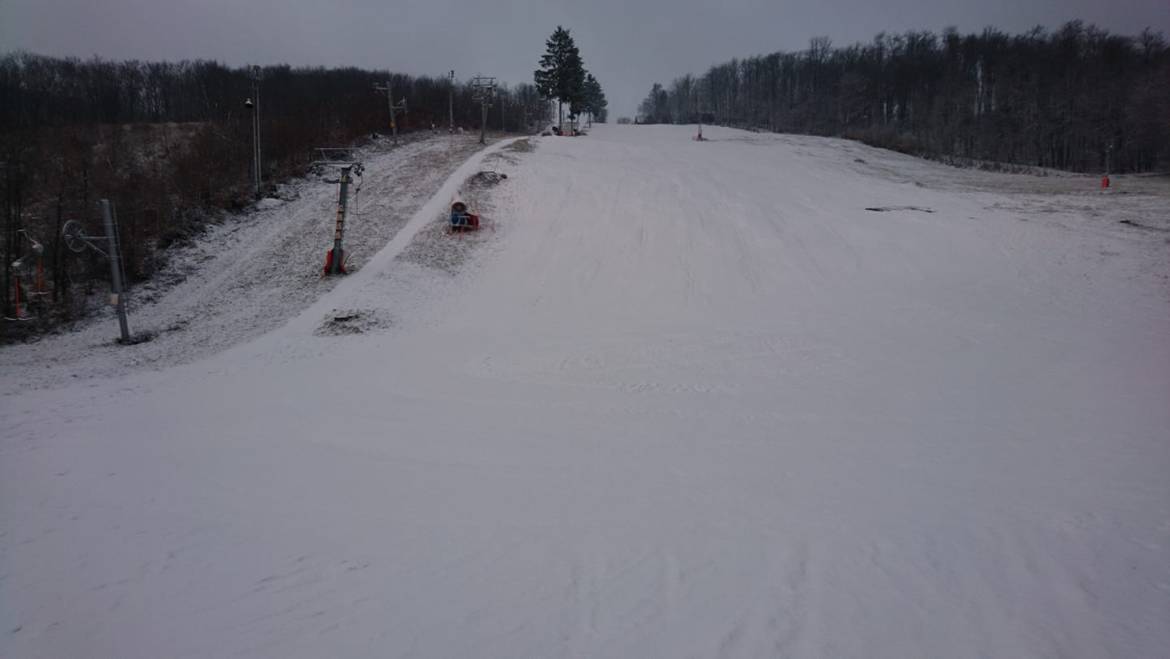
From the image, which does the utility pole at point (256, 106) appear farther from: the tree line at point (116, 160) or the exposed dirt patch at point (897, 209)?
the exposed dirt patch at point (897, 209)

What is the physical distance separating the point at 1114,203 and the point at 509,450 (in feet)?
104

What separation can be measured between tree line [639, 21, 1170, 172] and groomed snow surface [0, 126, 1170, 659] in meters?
45.4

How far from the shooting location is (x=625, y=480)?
6398mm

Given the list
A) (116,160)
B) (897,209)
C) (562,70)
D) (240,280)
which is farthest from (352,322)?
(562,70)

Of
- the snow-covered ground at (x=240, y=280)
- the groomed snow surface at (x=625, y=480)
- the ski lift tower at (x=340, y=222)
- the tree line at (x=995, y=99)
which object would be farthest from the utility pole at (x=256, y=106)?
the tree line at (x=995, y=99)

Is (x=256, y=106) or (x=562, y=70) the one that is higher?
(x=562, y=70)

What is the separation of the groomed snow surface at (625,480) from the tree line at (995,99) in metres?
45.4

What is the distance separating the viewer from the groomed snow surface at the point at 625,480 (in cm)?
400

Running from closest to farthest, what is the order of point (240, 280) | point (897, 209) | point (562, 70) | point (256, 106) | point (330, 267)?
1. point (330, 267)
2. point (240, 280)
3. point (256, 106)
4. point (897, 209)
5. point (562, 70)

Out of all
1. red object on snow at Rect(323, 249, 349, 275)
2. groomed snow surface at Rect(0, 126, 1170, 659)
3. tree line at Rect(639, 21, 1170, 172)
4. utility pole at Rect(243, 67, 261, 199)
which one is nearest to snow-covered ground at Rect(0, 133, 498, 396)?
red object on snow at Rect(323, 249, 349, 275)

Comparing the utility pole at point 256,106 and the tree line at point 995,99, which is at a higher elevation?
the tree line at point 995,99

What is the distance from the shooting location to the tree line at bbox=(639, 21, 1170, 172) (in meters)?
47.6

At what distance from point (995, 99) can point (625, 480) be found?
286ft

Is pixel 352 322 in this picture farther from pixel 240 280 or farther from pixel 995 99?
pixel 995 99
